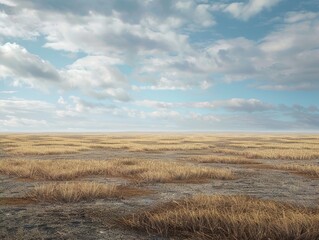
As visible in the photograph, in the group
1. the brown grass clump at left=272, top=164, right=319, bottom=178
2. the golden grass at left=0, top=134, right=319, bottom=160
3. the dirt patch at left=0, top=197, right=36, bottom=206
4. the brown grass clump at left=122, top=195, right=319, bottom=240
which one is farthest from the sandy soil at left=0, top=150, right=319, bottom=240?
the golden grass at left=0, top=134, right=319, bottom=160

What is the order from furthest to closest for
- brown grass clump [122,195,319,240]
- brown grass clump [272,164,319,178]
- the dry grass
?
brown grass clump [272,164,319,178] < the dry grass < brown grass clump [122,195,319,240]

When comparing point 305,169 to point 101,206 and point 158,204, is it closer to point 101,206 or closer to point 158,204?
point 158,204

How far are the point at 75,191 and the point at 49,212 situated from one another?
7.06 feet

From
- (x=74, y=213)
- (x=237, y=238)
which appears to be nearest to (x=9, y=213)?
(x=74, y=213)

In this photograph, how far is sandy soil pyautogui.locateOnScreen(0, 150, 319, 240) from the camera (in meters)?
8.91

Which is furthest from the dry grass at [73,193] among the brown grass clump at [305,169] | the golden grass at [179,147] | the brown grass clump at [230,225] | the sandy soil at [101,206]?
the golden grass at [179,147]

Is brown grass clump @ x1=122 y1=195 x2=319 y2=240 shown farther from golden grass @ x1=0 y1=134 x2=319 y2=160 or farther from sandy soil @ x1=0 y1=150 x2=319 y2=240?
golden grass @ x1=0 y1=134 x2=319 y2=160

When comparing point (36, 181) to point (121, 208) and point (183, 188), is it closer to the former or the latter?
point (183, 188)

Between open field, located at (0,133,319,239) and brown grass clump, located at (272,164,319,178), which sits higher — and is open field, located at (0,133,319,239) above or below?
below

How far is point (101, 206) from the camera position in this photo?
39.8ft

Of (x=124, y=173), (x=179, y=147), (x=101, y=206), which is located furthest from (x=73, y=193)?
(x=179, y=147)

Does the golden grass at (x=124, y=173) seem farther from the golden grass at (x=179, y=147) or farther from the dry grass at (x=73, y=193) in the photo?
the golden grass at (x=179, y=147)

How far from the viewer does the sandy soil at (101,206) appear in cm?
891

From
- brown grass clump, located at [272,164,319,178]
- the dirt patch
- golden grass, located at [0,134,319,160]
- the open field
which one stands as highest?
golden grass, located at [0,134,319,160]
